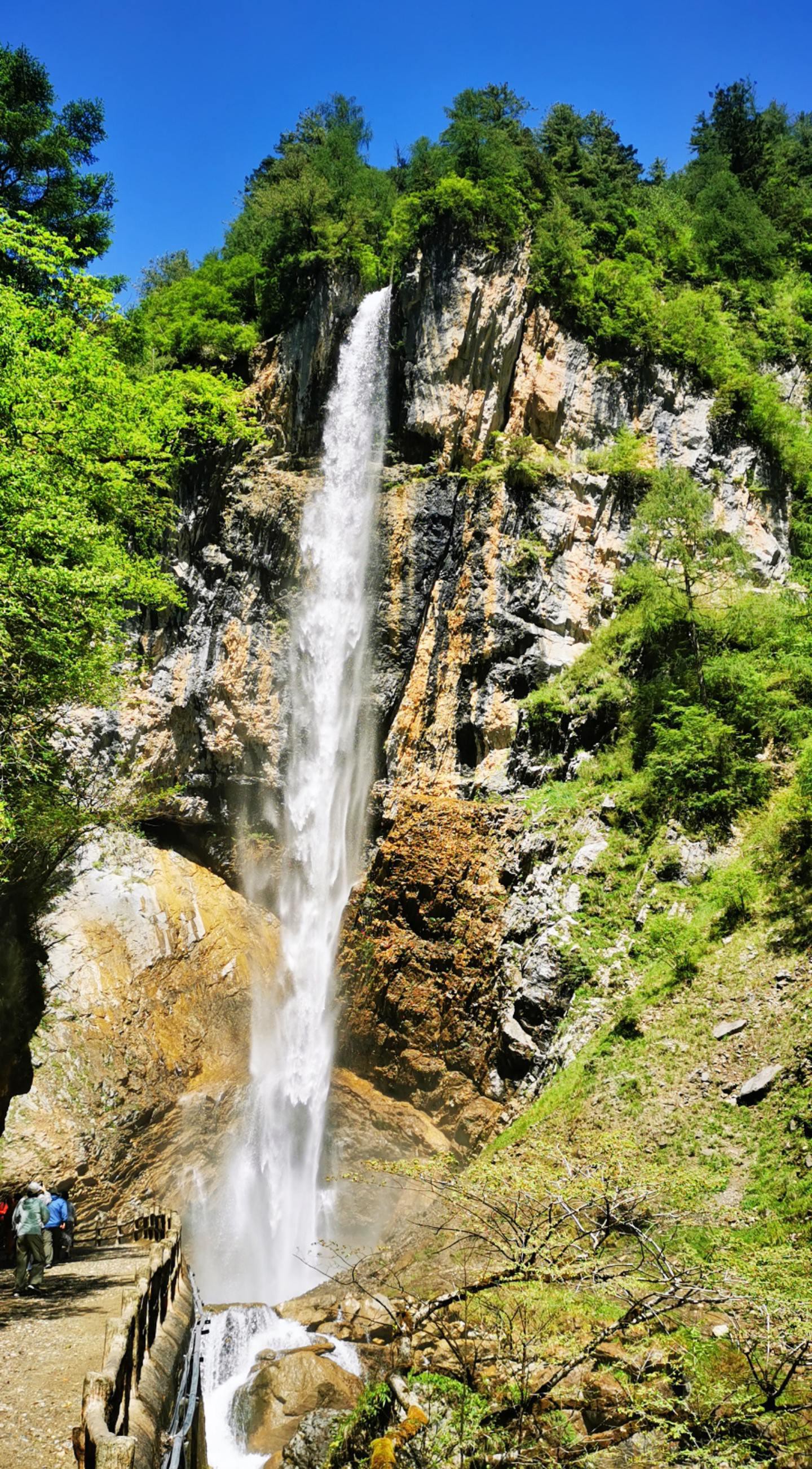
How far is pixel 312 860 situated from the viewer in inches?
901

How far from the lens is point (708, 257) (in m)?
28.9

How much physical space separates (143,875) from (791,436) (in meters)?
22.0

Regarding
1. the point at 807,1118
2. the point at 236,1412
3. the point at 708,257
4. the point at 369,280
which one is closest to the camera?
the point at 807,1118

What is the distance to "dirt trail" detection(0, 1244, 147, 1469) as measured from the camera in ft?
19.1

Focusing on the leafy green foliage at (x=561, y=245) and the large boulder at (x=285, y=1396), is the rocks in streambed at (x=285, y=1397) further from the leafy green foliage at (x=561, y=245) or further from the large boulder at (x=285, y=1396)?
the leafy green foliage at (x=561, y=245)

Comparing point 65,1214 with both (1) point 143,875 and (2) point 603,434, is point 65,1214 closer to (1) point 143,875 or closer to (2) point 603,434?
(1) point 143,875

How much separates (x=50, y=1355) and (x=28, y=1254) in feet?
7.43

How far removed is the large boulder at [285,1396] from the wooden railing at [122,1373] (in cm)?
197

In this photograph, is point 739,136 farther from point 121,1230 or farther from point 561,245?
point 121,1230

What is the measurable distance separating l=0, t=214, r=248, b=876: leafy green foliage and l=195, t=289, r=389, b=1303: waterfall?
8019mm

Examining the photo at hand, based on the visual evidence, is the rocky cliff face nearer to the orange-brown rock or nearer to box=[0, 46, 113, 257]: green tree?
the orange-brown rock

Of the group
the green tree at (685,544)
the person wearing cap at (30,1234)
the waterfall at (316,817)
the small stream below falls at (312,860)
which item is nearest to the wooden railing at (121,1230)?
the small stream below falls at (312,860)

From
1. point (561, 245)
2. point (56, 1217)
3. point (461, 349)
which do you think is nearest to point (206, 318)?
point (461, 349)

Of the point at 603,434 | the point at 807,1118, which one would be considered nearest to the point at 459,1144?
the point at 807,1118
